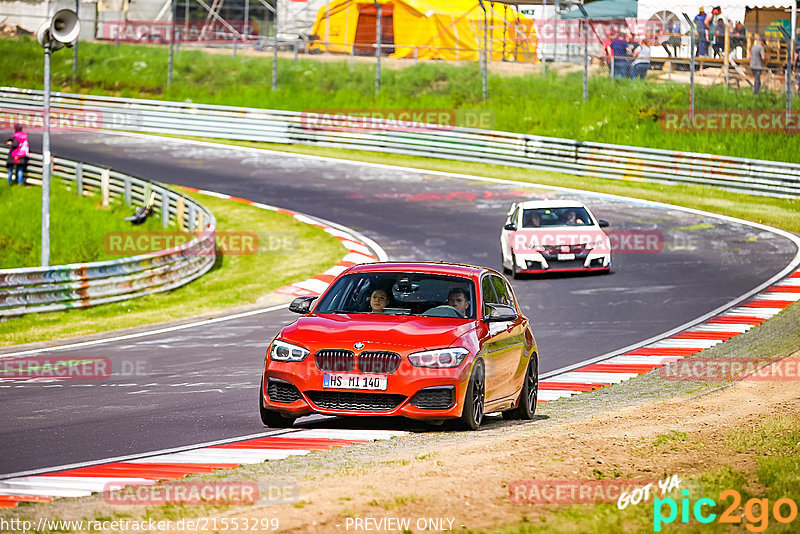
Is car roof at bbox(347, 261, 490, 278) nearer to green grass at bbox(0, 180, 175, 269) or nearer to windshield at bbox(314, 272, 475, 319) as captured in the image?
windshield at bbox(314, 272, 475, 319)

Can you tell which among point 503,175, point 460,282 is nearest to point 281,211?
point 503,175

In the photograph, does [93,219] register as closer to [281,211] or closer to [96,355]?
[281,211]

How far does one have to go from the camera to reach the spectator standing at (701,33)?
37.8 meters

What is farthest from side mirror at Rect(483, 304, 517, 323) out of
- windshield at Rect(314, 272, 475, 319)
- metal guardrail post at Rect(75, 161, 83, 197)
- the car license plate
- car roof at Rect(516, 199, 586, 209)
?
metal guardrail post at Rect(75, 161, 83, 197)

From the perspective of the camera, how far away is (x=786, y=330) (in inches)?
677

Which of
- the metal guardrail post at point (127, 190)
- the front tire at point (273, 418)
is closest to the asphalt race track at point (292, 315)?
the front tire at point (273, 418)

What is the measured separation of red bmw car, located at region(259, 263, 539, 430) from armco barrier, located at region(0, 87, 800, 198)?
78.3 feet

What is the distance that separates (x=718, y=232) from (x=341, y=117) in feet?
54.1

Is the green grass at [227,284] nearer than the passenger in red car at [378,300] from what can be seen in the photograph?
No

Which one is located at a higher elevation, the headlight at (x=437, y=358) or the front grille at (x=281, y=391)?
the headlight at (x=437, y=358)

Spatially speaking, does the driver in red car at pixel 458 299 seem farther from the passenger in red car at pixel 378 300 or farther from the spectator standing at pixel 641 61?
the spectator standing at pixel 641 61

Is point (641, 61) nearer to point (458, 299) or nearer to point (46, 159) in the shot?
point (46, 159)

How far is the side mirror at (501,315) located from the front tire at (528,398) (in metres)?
1.04

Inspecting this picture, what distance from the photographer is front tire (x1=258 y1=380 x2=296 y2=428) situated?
10.1m
